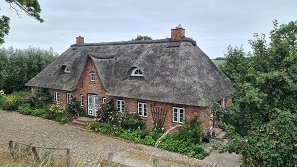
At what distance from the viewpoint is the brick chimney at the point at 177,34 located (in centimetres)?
1790

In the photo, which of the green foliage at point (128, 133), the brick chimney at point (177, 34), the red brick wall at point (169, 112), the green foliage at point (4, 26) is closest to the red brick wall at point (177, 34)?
the brick chimney at point (177, 34)

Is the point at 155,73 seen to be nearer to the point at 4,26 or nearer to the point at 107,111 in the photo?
the point at 107,111

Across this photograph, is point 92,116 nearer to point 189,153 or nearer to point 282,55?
point 189,153

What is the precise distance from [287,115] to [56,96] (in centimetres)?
1967

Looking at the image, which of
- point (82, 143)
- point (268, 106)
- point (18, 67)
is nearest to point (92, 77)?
point (82, 143)

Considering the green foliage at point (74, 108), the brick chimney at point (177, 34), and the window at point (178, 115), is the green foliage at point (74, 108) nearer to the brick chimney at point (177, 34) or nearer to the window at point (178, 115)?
the window at point (178, 115)

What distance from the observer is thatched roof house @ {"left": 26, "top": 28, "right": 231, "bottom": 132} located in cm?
1507

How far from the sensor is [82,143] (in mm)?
14234

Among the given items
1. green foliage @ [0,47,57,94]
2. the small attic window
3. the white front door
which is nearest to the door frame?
the white front door

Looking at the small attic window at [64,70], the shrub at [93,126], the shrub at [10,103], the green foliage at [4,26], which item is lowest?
the shrub at [93,126]

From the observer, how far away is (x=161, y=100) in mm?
15133

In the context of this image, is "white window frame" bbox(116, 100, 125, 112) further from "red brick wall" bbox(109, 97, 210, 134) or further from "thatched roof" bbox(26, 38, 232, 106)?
"thatched roof" bbox(26, 38, 232, 106)

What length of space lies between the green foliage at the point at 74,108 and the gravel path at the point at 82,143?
1.65 metres

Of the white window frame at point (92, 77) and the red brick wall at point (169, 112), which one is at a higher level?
the white window frame at point (92, 77)
